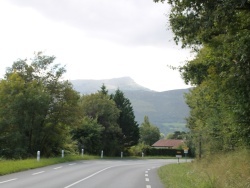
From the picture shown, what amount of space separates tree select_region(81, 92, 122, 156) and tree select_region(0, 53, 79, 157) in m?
18.2

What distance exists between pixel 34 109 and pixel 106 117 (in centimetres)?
2401

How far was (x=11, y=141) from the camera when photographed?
3266 centimetres

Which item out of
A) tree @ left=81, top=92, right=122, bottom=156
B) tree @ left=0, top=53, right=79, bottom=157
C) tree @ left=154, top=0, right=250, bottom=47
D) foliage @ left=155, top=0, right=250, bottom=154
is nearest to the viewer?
tree @ left=154, top=0, right=250, bottom=47

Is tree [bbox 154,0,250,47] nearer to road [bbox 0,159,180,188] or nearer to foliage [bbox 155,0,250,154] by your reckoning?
foliage [bbox 155,0,250,154]

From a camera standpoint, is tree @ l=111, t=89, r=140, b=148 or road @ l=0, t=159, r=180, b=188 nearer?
road @ l=0, t=159, r=180, b=188

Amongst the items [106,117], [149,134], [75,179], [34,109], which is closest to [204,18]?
[75,179]

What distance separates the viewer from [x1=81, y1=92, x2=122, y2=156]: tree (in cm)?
5603

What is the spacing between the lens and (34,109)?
33250 millimetres

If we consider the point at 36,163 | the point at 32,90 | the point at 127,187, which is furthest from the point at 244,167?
the point at 32,90

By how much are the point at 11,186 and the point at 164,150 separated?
6336cm

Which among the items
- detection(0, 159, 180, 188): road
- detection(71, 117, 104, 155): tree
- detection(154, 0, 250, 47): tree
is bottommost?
detection(0, 159, 180, 188): road

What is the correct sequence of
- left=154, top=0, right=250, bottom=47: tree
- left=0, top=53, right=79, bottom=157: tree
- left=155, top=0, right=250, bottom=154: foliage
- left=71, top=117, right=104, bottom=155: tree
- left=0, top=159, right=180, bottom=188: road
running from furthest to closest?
1. left=71, top=117, right=104, bottom=155: tree
2. left=0, top=53, right=79, bottom=157: tree
3. left=0, top=159, right=180, bottom=188: road
4. left=155, top=0, right=250, bottom=154: foliage
5. left=154, top=0, right=250, bottom=47: tree

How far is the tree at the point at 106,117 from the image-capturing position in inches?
2206

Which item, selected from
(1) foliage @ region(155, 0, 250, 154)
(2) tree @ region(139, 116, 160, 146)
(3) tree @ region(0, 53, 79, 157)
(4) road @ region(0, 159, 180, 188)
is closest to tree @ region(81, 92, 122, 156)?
(3) tree @ region(0, 53, 79, 157)
